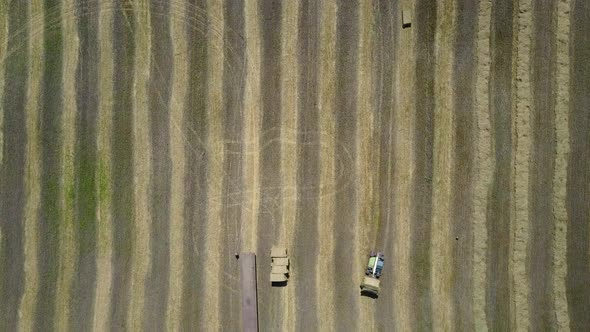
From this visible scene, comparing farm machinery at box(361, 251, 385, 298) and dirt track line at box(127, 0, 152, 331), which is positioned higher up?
dirt track line at box(127, 0, 152, 331)

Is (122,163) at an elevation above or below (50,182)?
above

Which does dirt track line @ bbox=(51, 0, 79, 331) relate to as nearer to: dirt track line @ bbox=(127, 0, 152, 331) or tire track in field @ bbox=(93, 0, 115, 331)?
tire track in field @ bbox=(93, 0, 115, 331)

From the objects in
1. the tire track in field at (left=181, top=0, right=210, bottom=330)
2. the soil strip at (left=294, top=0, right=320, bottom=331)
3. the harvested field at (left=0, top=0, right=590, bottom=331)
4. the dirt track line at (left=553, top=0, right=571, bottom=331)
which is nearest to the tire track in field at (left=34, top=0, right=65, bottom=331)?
the harvested field at (left=0, top=0, right=590, bottom=331)

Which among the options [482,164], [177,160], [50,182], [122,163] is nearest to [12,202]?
[50,182]

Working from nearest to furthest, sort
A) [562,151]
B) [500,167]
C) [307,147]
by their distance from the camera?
[562,151] → [500,167] → [307,147]

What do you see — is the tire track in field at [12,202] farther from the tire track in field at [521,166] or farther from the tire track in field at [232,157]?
the tire track in field at [521,166]

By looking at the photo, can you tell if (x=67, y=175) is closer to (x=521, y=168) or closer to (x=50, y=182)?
(x=50, y=182)
